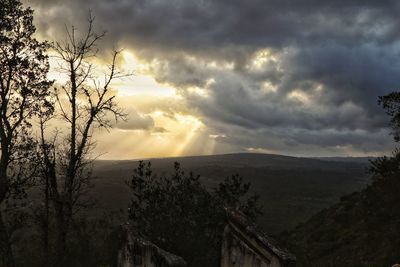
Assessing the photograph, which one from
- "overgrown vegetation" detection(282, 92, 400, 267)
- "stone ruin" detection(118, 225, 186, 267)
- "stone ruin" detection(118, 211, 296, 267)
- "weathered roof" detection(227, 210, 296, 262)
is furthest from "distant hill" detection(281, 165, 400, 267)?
"weathered roof" detection(227, 210, 296, 262)

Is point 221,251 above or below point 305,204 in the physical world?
above

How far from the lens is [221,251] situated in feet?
28.1

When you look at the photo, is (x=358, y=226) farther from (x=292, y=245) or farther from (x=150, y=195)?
(x=150, y=195)

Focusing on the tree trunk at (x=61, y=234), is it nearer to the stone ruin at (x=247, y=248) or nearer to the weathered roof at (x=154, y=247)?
the weathered roof at (x=154, y=247)

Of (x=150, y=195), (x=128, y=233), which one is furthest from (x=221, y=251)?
(x=150, y=195)

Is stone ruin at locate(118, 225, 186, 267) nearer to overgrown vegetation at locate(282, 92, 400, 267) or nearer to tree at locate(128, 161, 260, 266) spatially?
tree at locate(128, 161, 260, 266)

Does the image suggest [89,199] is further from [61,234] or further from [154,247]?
[154,247]

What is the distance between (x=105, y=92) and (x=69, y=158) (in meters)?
4.48

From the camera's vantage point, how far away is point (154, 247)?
33.4 feet

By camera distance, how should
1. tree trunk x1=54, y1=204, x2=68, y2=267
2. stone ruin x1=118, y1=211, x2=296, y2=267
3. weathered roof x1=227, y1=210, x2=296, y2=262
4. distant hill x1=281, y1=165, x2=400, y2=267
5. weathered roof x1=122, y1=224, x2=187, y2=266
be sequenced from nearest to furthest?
weathered roof x1=227, y1=210, x2=296, y2=262 → stone ruin x1=118, y1=211, x2=296, y2=267 → weathered roof x1=122, y1=224, x2=187, y2=266 → tree trunk x1=54, y1=204, x2=68, y2=267 → distant hill x1=281, y1=165, x2=400, y2=267

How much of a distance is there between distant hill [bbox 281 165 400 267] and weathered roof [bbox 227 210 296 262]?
19896mm

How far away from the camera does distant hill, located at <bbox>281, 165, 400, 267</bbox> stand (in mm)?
29109

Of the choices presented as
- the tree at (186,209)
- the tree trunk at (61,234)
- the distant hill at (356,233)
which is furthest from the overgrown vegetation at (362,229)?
the tree trunk at (61,234)

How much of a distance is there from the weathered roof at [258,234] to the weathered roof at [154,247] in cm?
195
